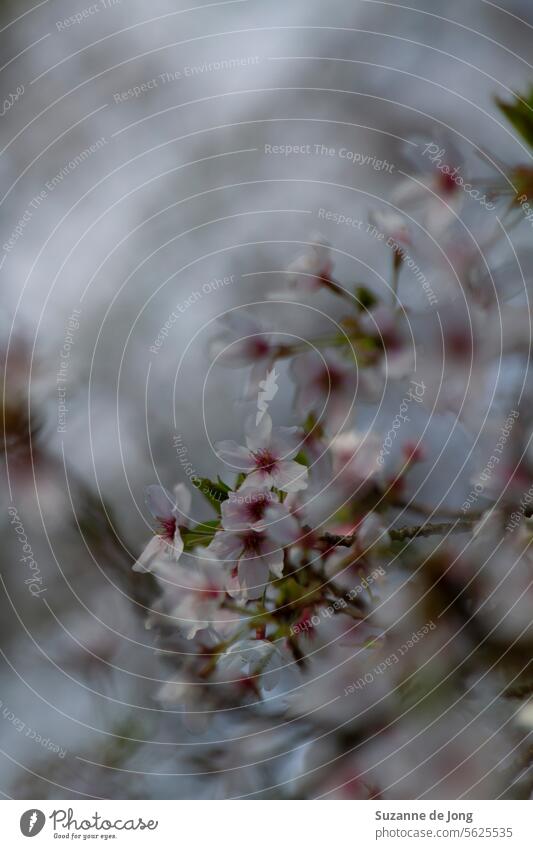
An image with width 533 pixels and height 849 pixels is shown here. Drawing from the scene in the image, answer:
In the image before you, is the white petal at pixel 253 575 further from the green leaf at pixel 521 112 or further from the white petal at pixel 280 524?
the green leaf at pixel 521 112

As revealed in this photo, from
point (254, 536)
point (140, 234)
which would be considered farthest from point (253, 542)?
point (140, 234)

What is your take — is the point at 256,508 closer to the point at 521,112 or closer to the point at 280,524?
the point at 280,524

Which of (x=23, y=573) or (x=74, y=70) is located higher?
(x=74, y=70)

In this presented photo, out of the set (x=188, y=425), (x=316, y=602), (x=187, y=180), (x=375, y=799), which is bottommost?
(x=375, y=799)

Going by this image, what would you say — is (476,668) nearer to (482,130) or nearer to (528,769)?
(528,769)
